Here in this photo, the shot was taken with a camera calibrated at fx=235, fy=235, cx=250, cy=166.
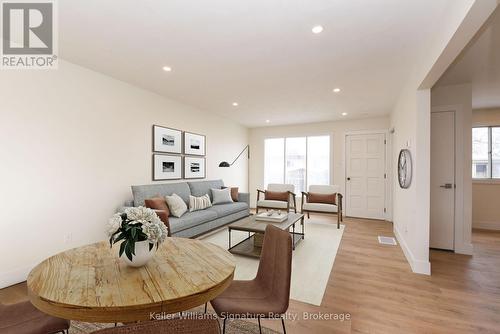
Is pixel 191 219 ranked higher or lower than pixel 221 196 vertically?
lower

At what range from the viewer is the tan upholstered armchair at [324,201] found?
494cm

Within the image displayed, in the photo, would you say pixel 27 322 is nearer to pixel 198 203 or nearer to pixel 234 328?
pixel 234 328

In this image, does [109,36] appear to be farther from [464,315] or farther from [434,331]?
[464,315]

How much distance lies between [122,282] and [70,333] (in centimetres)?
117

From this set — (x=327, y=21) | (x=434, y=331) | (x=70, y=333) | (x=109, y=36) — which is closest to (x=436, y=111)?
(x=327, y=21)

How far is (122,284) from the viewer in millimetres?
1079

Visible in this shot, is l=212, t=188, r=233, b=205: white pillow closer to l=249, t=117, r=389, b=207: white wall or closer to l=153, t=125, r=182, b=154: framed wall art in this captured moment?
l=153, t=125, r=182, b=154: framed wall art

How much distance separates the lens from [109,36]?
238cm

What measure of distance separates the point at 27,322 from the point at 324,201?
16.2 ft

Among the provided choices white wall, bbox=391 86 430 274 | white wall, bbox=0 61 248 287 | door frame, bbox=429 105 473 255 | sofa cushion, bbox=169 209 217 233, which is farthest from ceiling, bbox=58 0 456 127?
sofa cushion, bbox=169 209 217 233

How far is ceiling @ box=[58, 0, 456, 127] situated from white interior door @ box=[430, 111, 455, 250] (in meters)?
0.90

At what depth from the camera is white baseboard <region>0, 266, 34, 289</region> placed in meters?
2.39

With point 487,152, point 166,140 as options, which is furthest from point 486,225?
point 166,140

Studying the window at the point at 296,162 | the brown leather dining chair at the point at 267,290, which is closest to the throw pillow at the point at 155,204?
the brown leather dining chair at the point at 267,290
